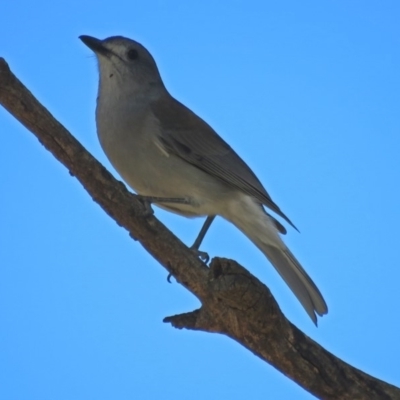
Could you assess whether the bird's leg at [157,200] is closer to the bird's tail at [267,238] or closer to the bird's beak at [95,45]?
the bird's tail at [267,238]

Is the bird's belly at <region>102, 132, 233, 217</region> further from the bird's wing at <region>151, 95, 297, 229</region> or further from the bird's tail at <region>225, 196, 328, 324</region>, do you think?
the bird's tail at <region>225, 196, 328, 324</region>

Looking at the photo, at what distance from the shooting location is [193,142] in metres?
5.67

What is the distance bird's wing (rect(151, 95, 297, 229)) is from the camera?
5504 mm

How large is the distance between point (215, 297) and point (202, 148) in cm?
190

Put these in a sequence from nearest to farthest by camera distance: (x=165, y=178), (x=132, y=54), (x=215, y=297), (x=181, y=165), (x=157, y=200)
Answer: (x=215, y=297)
(x=157, y=200)
(x=165, y=178)
(x=181, y=165)
(x=132, y=54)

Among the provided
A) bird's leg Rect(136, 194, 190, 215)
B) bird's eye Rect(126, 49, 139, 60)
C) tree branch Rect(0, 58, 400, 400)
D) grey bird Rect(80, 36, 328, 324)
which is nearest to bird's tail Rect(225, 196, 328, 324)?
grey bird Rect(80, 36, 328, 324)

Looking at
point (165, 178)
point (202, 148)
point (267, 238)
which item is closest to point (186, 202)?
point (165, 178)

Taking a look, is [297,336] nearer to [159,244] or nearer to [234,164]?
[159,244]

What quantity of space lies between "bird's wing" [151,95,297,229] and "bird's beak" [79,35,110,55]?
634 mm

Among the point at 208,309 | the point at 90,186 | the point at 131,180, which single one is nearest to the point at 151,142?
the point at 131,180

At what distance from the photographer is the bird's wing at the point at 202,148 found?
5.50 metres

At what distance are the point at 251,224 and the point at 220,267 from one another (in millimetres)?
1654

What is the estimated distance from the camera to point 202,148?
570 centimetres

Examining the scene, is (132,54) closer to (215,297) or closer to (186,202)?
(186,202)
